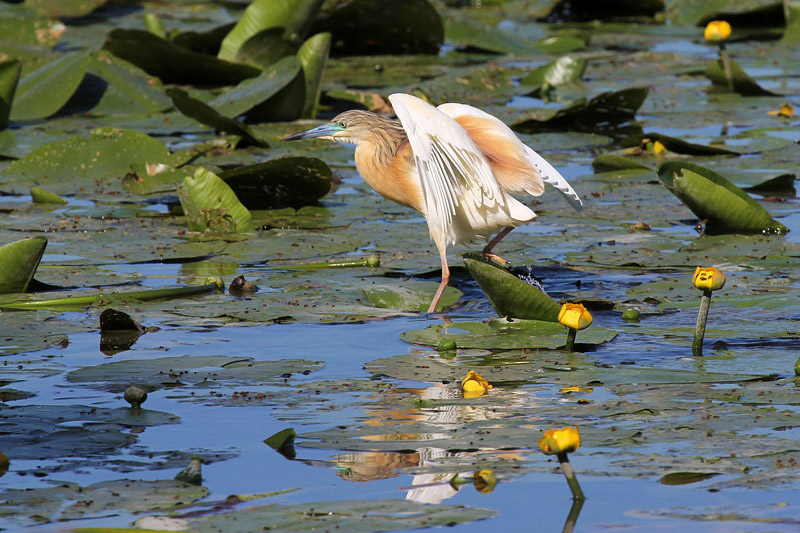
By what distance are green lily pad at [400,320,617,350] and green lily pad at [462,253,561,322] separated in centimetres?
4

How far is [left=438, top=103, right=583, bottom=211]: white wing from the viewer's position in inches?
183

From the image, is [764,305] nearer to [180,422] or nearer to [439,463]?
[439,463]

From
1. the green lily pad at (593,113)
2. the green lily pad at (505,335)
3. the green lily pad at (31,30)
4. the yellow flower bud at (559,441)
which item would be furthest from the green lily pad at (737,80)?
the yellow flower bud at (559,441)

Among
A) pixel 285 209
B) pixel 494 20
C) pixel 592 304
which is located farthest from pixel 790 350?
pixel 494 20

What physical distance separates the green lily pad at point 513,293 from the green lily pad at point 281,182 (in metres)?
2.05

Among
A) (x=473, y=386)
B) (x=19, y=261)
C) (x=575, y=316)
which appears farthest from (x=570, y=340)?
(x=19, y=261)

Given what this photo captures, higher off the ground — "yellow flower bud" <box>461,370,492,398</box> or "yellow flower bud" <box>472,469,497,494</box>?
"yellow flower bud" <box>472,469,497,494</box>

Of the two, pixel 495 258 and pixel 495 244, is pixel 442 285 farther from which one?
pixel 495 244

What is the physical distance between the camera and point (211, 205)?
549cm

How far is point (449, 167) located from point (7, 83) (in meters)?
4.27

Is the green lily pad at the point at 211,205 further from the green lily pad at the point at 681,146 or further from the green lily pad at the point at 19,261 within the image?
the green lily pad at the point at 681,146

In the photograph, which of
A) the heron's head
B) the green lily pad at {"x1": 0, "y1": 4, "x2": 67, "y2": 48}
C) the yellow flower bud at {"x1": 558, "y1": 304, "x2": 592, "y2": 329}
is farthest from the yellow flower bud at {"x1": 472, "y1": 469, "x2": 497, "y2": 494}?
the green lily pad at {"x1": 0, "y1": 4, "x2": 67, "y2": 48}

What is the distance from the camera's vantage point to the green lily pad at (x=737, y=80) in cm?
873

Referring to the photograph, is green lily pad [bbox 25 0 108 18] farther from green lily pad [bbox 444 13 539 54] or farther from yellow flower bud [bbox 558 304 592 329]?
yellow flower bud [bbox 558 304 592 329]
